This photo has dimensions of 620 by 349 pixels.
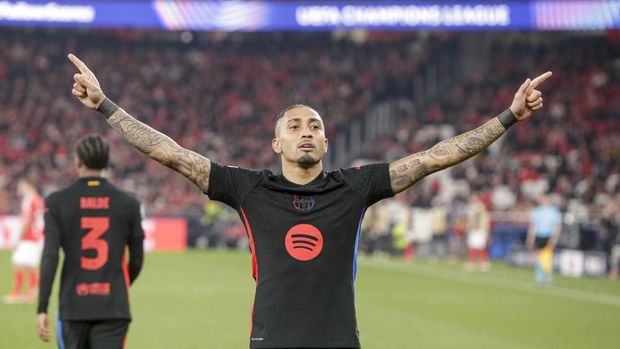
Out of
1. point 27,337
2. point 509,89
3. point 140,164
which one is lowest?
point 27,337

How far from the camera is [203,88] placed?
43812 mm

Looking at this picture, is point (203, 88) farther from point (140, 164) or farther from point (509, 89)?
point (509, 89)

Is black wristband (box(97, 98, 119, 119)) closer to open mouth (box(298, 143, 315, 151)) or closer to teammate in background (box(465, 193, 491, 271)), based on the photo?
open mouth (box(298, 143, 315, 151))

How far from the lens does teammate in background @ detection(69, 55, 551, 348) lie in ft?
14.9

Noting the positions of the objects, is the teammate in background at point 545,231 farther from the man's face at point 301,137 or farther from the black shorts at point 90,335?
the man's face at point 301,137

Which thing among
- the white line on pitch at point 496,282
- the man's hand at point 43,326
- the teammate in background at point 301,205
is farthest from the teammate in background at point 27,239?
the teammate in background at point 301,205

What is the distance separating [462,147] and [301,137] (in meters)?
0.91

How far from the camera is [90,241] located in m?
6.49

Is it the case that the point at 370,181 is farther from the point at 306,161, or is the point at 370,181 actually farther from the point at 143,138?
the point at 143,138

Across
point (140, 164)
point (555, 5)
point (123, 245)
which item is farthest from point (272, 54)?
point (123, 245)

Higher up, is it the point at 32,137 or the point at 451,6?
the point at 451,6

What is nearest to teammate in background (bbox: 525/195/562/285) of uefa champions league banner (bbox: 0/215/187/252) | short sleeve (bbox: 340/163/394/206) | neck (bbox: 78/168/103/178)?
uefa champions league banner (bbox: 0/215/187/252)

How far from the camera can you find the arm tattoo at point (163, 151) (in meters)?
4.90

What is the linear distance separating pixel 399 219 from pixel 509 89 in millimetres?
11921
